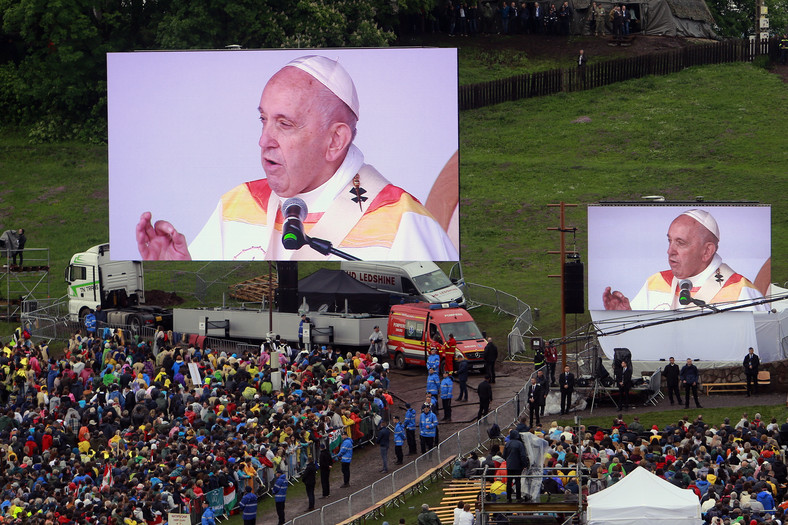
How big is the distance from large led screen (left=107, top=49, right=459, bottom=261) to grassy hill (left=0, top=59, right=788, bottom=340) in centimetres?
834

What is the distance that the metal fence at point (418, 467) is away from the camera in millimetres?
27625

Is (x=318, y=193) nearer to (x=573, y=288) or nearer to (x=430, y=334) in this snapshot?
→ (x=430, y=334)

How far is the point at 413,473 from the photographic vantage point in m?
29.9

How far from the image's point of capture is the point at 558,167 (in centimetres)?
5991

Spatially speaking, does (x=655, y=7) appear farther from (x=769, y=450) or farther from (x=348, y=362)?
(x=769, y=450)

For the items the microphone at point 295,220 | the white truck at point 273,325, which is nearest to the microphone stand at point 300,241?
the microphone at point 295,220

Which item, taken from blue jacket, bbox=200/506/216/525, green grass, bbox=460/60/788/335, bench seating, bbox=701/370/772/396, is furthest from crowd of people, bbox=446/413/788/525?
green grass, bbox=460/60/788/335

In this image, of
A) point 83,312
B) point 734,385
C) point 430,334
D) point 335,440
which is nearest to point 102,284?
point 83,312

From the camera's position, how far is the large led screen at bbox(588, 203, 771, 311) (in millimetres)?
39719

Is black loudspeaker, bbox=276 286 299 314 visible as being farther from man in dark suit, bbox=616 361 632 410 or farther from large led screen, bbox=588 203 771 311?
man in dark suit, bbox=616 361 632 410

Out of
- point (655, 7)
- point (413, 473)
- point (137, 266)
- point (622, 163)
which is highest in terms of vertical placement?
point (655, 7)

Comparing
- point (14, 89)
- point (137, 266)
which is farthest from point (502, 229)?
point (14, 89)

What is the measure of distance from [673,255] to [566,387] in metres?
7.34

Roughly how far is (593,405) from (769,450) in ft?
26.9
